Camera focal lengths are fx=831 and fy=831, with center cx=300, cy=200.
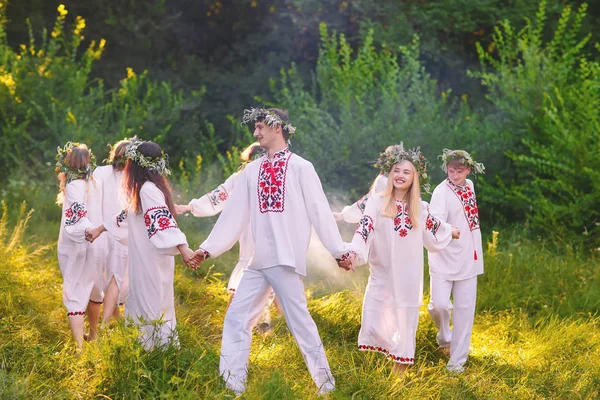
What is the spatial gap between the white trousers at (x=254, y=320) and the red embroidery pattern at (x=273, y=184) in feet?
1.47

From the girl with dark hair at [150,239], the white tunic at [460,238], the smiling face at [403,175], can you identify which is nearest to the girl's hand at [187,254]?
the girl with dark hair at [150,239]

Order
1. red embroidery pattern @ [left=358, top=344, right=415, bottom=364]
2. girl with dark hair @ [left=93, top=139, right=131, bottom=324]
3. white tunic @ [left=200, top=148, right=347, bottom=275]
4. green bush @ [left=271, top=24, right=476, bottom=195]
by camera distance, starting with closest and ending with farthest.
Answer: white tunic @ [left=200, top=148, right=347, bottom=275], red embroidery pattern @ [left=358, top=344, right=415, bottom=364], girl with dark hair @ [left=93, top=139, right=131, bottom=324], green bush @ [left=271, top=24, right=476, bottom=195]

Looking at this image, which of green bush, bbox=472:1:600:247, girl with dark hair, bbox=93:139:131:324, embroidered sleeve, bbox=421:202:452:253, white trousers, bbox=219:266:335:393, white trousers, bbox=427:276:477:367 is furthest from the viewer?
green bush, bbox=472:1:600:247

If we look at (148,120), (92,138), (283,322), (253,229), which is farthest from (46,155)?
(253,229)

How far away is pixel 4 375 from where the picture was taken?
528cm

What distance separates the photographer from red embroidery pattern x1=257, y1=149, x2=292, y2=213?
19.4 feet

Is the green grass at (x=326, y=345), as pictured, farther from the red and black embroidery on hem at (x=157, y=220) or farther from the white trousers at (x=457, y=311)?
Answer: the red and black embroidery on hem at (x=157, y=220)

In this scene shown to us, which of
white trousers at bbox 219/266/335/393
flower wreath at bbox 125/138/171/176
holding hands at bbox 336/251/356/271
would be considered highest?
flower wreath at bbox 125/138/171/176

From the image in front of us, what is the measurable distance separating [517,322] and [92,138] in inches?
299

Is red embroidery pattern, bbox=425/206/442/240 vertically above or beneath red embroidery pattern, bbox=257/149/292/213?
beneath

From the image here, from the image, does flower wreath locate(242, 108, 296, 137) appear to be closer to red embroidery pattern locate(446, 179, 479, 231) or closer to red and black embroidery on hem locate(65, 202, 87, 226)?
red and black embroidery on hem locate(65, 202, 87, 226)

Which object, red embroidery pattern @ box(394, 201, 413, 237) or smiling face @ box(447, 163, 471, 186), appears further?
smiling face @ box(447, 163, 471, 186)

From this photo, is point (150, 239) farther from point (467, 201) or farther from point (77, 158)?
point (467, 201)

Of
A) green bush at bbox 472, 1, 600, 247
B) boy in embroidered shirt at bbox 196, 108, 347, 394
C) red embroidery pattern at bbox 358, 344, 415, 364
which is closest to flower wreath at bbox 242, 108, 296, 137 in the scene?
boy in embroidered shirt at bbox 196, 108, 347, 394
